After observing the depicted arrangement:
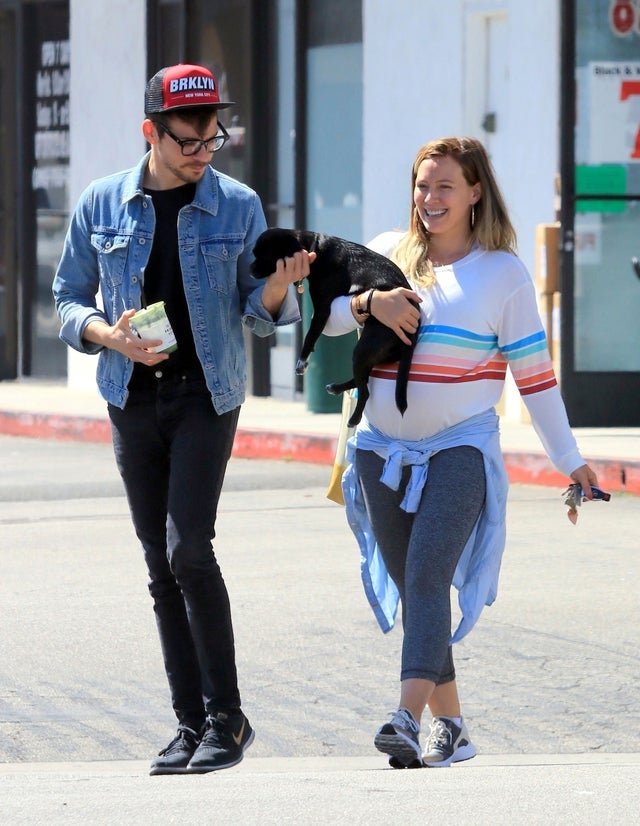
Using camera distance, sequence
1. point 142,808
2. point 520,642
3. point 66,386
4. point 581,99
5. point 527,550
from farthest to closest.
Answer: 1. point 66,386
2. point 581,99
3. point 527,550
4. point 520,642
5. point 142,808

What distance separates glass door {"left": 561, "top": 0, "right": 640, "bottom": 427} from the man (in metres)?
8.67

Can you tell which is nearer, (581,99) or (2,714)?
(2,714)

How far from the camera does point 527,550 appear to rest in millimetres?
9062

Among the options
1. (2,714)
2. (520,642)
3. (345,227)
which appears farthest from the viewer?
(345,227)

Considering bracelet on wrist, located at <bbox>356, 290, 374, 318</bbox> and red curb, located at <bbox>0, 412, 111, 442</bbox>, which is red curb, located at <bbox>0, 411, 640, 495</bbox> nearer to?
red curb, located at <bbox>0, 412, 111, 442</bbox>

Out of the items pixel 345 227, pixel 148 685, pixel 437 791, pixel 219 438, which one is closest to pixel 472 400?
pixel 219 438

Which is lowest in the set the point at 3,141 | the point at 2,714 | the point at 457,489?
the point at 2,714

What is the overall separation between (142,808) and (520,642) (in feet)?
9.00

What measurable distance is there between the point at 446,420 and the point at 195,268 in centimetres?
84

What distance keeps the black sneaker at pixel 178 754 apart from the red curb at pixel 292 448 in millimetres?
5497

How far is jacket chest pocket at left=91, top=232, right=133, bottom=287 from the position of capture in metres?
5.20

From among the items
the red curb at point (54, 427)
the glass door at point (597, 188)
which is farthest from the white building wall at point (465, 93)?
the red curb at point (54, 427)

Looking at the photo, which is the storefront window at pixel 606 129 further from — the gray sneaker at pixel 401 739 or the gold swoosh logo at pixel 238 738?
the gray sneaker at pixel 401 739

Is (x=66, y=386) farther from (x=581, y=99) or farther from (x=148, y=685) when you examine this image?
(x=148, y=685)
